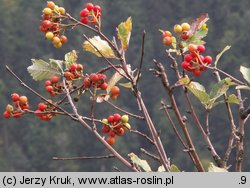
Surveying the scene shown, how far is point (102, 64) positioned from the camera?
36.7m

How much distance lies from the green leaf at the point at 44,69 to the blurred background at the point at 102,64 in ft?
98.6

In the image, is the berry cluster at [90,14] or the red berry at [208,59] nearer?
the red berry at [208,59]

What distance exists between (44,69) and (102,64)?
34.9m

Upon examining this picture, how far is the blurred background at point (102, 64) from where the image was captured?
3453cm

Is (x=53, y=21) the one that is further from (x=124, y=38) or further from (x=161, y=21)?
(x=161, y=21)

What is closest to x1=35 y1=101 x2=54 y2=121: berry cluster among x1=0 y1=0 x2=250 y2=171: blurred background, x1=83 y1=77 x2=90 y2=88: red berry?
x1=83 y1=77 x2=90 y2=88: red berry

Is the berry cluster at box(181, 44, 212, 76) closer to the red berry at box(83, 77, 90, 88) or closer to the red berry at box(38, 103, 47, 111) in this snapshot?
the red berry at box(83, 77, 90, 88)

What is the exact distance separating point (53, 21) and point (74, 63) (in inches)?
4.8

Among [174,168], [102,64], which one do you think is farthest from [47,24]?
[102,64]

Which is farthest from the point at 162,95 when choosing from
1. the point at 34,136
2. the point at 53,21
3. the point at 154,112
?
the point at 53,21

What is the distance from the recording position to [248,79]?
5.15 ft

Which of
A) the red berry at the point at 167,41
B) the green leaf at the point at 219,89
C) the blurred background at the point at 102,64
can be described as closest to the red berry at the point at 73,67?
the red berry at the point at 167,41

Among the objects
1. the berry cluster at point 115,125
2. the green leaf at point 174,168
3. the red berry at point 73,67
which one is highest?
the red berry at point 73,67

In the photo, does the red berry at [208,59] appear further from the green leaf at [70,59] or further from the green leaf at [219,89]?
the green leaf at [70,59]
